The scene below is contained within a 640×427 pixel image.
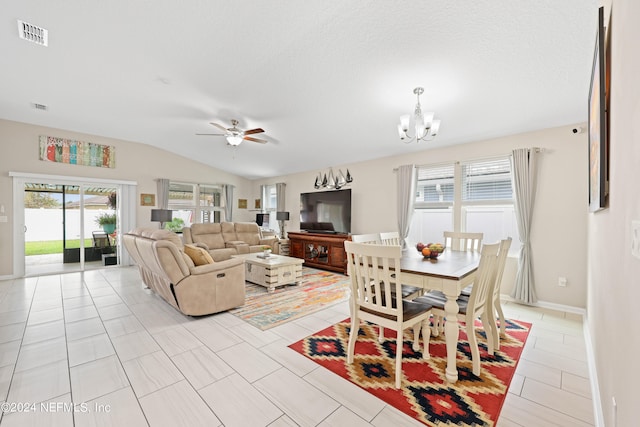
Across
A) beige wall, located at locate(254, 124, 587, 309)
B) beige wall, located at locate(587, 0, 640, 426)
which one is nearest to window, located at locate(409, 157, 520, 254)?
beige wall, located at locate(254, 124, 587, 309)

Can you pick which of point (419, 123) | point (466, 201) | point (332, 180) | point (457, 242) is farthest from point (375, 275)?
point (332, 180)

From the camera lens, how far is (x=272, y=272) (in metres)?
4.16

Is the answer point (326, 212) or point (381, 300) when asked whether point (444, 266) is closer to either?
point (381, 300)

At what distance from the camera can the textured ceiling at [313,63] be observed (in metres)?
2.19

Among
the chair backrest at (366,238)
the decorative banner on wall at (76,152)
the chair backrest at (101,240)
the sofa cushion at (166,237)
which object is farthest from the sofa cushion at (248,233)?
the chair backrest at (366,238)

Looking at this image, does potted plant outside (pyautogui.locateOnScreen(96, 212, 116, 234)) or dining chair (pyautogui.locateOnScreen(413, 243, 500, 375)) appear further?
potted plant outside (pyautogui.locateOnScreen(96, 212, 116, 234))

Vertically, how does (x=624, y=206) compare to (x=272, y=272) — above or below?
above

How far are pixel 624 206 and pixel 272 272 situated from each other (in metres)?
3.86

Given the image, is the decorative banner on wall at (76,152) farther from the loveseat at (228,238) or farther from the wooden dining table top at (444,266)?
the wooden dining table top at (444,266)

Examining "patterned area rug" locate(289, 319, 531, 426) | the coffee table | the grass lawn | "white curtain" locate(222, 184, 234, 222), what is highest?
"white curtain" locate(222, 184, 234, 222)

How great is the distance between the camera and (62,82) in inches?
148

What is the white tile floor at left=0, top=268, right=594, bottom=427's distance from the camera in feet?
5.30

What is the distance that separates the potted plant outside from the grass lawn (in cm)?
42

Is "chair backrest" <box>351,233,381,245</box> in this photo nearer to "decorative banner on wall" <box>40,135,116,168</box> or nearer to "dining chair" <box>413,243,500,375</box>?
"dining chair" <box>413,243,500,375</box>
